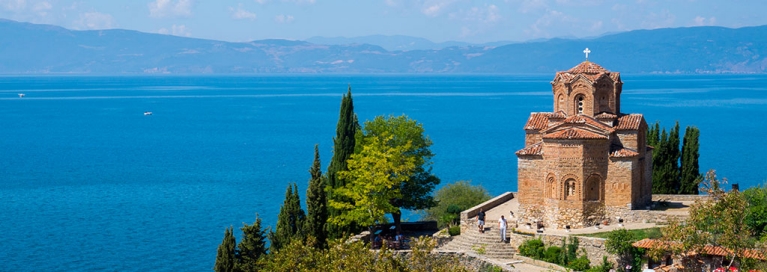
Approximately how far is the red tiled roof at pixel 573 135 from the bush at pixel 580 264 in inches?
183

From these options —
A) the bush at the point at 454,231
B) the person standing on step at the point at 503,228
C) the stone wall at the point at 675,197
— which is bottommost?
the bush at the point at 454,231

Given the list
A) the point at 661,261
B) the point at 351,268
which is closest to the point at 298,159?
the point at 661,261

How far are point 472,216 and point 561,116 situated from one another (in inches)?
187

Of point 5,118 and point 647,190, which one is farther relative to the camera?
point 5,118

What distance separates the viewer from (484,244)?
1316 inches

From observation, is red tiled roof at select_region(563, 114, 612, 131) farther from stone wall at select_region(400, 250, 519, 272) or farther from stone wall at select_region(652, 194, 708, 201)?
stone wall at select_region(400, 250, 519, 272)

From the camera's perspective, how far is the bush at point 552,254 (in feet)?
104

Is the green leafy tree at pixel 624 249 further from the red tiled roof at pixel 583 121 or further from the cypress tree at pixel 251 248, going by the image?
the cypress tree at pixel 251 248

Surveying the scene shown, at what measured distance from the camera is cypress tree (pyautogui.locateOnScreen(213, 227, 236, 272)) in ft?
108

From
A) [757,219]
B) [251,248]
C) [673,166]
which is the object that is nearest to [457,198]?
[673,166]

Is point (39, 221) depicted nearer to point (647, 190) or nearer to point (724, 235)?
point (647, 190)

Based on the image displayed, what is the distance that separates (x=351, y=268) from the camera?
2230 centimetres

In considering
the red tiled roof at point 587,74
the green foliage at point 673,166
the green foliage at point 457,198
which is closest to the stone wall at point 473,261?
the red tiled roof at point 587,74

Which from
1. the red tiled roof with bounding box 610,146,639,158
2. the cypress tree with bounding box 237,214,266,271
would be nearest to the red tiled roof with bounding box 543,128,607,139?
the red tiled roof with bounding box 610,146,639,158
